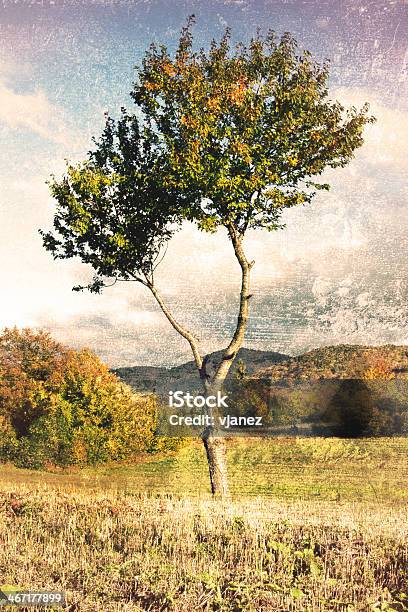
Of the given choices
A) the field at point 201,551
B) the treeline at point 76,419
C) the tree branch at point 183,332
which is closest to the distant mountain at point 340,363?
the treeline at point 76,419

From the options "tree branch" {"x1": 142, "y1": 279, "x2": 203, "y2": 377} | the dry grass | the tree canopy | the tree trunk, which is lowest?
the dry grass

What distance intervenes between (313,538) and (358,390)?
70.7 feet

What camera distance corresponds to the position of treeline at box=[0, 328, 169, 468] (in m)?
32.3

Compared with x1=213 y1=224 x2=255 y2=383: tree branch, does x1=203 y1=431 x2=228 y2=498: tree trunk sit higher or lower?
lower

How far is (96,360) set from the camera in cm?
3900

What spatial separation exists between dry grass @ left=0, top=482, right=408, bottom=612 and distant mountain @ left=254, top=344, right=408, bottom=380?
18242 mm

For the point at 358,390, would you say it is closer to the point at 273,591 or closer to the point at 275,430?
the point at 275,430

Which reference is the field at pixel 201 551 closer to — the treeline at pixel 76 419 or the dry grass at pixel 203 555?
the dry grass at pixel 203 555

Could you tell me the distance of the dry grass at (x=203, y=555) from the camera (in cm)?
973

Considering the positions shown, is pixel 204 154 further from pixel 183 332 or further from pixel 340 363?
pixel 340 363

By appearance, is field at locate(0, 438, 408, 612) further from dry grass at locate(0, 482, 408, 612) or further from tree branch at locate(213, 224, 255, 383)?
tree branch at locate(213, 224, 255, 383)

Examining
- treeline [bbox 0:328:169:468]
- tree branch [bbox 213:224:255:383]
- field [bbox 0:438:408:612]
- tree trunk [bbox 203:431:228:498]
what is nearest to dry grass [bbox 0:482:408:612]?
field [bbox 0:438:408:612]

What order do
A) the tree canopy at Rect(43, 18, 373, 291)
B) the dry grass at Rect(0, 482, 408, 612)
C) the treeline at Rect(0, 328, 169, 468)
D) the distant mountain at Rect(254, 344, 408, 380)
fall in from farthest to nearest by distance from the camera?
the distant mountain at Rect(254, 344, 408, 380), the treeline at Rect(0, 328, 169, 468), the tree canopy at Rect(43, 18, 373, 291), the dry grass at Rect(0, 482, 408, 612)

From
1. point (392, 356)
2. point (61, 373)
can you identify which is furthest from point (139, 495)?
point (392, 356)
